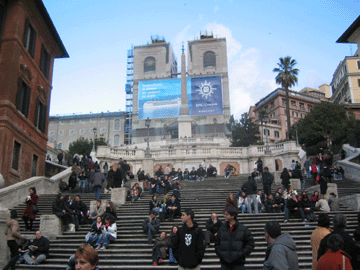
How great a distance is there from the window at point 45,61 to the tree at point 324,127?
30.5 m

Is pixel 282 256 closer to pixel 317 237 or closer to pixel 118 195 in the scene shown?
pixel 317 237

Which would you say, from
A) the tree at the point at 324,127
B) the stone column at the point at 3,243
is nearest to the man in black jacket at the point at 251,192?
the stone column at the point at 3,243

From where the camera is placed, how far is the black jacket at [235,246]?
17.9 feet

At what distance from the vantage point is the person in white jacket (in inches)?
432

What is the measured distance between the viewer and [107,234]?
11.1 metres

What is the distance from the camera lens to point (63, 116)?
283 feet

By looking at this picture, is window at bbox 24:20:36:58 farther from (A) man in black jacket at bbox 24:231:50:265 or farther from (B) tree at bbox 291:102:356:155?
(B) tree at bbox 291:102:356:155

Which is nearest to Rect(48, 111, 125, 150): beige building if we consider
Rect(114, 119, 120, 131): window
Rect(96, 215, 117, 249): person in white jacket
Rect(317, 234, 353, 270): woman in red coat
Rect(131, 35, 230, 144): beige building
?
Rect(114, 119, 120, 131): window

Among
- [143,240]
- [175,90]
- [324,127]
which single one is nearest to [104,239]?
[143,240]

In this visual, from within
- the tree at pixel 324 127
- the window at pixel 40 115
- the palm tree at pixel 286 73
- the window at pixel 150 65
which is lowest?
the window at pixel 40 115

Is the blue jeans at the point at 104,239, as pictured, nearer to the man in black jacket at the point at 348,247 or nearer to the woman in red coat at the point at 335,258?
the man in black jacket at the point at 348,247

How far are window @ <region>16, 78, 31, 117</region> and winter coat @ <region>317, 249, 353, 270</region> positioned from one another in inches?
726

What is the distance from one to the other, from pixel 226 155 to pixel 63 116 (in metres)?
62.0

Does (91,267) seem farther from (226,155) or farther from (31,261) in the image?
(226,155)
